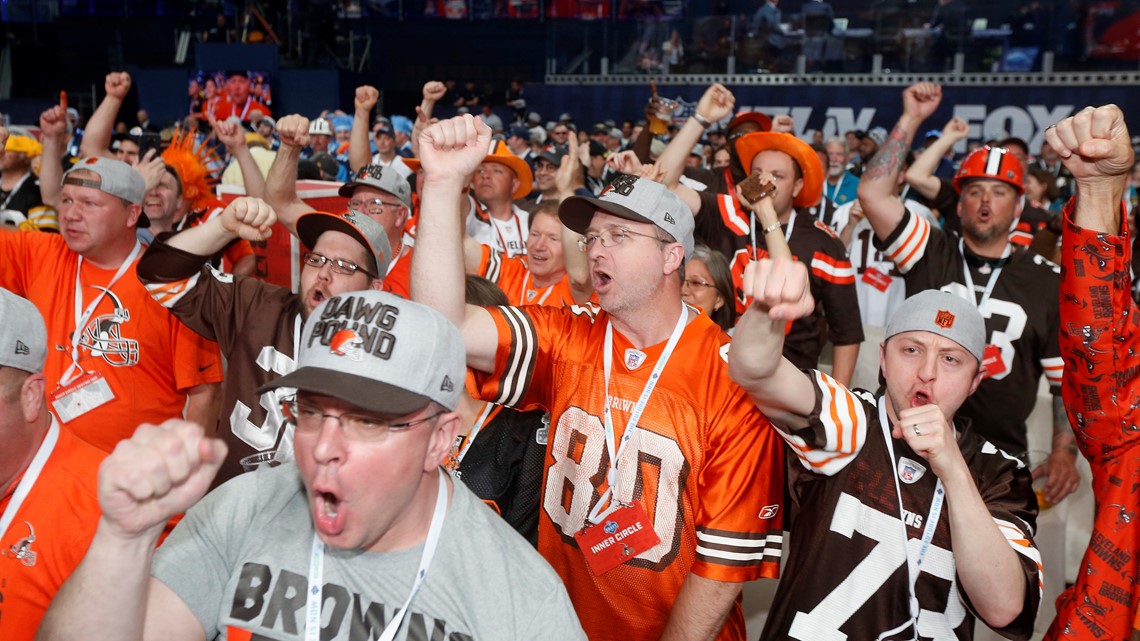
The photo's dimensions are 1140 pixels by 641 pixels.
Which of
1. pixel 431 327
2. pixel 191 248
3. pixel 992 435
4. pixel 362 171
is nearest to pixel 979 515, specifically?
pixel 431 327

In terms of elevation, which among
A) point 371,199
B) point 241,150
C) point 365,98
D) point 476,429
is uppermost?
point 365,98

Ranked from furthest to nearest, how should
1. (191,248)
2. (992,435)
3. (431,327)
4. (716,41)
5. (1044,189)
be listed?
(716,41)
(1044,189)
(992,435)
(191,248)
(431,327)

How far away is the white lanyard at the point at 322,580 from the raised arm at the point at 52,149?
452 centimetres

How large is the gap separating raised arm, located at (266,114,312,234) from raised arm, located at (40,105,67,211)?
5.82 feet

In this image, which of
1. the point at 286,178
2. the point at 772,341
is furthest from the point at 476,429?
the point at 286,178

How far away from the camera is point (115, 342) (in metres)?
3.82

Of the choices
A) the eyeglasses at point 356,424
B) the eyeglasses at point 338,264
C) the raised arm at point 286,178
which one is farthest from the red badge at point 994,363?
the eyeglasses at point 356,424

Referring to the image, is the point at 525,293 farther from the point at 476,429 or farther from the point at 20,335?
the point at 20,335

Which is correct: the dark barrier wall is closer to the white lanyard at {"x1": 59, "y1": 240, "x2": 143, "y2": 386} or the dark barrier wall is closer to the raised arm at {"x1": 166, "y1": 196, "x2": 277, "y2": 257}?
the white lanyard at {"x1": 59, "y1": 240, "x2": 143, "y2": 386}

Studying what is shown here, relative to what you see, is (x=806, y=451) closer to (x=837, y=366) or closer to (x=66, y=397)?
(x=837, y=366)

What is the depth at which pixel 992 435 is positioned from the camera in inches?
172

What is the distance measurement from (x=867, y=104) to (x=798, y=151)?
12.3m

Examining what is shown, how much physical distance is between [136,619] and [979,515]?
1.78 metres

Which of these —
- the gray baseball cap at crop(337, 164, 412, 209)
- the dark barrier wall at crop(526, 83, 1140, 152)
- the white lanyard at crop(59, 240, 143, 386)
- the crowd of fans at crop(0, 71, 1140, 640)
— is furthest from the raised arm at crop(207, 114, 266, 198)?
the dark barrier wall at crop(526, 83, 1140, 152)
